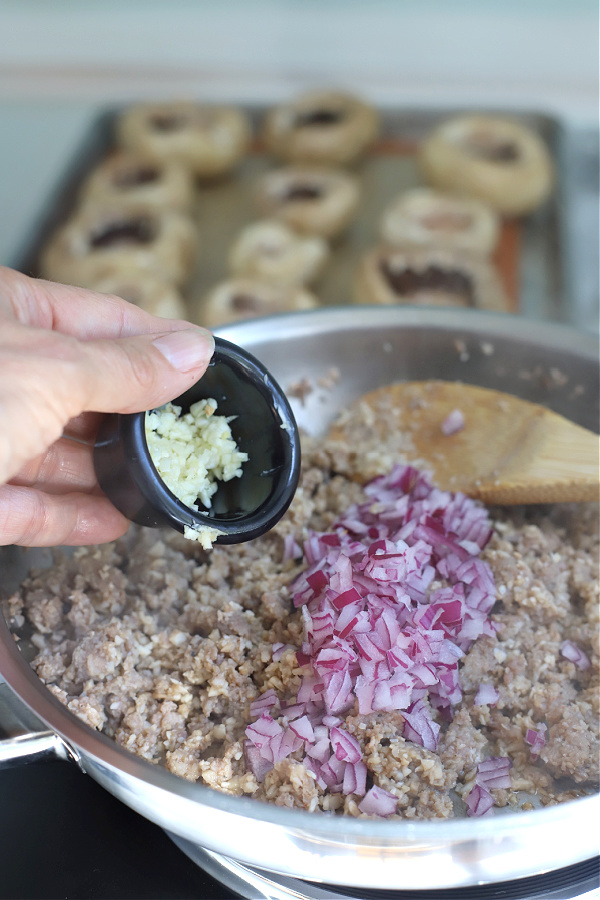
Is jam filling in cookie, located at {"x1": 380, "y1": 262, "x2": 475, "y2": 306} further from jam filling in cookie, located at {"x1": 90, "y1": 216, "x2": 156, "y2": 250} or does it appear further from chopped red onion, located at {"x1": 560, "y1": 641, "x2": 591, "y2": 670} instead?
chopped red onion, located at {"x1": 560, "y1": 641, "x2": 591, "y2": 670}

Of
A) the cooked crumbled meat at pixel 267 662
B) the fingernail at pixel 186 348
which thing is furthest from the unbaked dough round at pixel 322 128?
the fingernail at pixel 186 348

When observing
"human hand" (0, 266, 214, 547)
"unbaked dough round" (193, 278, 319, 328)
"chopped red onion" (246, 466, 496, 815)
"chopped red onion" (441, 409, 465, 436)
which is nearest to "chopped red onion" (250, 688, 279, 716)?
"chopped red onion" (246, 466, 496, 815)

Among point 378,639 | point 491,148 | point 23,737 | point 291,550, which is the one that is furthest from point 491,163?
point 23,737

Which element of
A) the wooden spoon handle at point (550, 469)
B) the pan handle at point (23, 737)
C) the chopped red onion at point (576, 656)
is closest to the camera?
the pan handle at point (23, 737)

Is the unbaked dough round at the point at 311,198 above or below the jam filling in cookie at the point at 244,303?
above

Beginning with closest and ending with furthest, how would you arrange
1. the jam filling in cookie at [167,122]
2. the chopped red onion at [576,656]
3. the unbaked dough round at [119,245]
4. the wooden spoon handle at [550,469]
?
the chopped red onion at [576,656] → the wooden spoon handle at [550,469] → the unbaked dough round at [119,245] → the jam filling in cookie at [167,122]

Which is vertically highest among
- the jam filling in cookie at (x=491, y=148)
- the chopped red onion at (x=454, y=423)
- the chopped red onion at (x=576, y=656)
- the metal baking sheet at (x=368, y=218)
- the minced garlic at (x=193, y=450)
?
the minced garlic at (x=193, y=450)

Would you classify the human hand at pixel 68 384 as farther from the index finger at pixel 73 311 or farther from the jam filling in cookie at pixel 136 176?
the jam filling in cookie at pixel 136 176

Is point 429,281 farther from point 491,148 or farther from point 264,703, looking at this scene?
point 264,703

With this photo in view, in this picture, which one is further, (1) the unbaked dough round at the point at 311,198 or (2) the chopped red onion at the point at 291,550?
(1) the unbaked dough round at the point at 311,198
